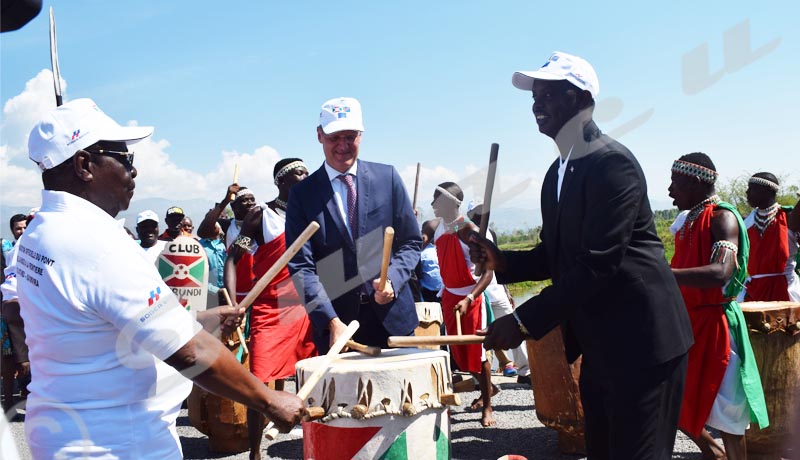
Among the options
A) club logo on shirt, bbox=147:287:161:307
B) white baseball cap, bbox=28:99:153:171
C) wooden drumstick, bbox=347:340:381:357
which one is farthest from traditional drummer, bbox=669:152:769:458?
white baseball cap, bbox=28:99:153:171

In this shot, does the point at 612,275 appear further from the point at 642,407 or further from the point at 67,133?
the point at 67,133

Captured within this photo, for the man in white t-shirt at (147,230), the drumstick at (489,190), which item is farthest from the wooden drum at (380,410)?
the man in white t-shirt at (147,230)

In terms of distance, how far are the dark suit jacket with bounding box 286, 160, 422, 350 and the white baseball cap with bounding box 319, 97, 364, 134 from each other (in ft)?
0.79

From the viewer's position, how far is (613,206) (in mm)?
2588

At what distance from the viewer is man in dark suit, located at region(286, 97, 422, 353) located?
11.5 feet

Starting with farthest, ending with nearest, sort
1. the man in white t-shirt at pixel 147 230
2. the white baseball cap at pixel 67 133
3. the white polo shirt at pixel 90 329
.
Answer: the man in white t-shirt at pixel 147 230 < the white baseball cap at pixel 67 133 < the white polo shirt at pixel 90 329

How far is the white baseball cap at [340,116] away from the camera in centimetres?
355

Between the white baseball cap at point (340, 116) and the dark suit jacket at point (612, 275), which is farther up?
the white baseball cap at point (340, 116)

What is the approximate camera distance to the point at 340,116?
3.56 m

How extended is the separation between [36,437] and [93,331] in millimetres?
367

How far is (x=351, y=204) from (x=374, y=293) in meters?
0.48

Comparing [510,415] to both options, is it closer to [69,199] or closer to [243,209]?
[243,209]

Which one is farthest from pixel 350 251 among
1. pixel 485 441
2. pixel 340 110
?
pixel 485 441

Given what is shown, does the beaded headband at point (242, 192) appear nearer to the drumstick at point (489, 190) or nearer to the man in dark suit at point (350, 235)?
the man in dark suit at point (350, 235)
